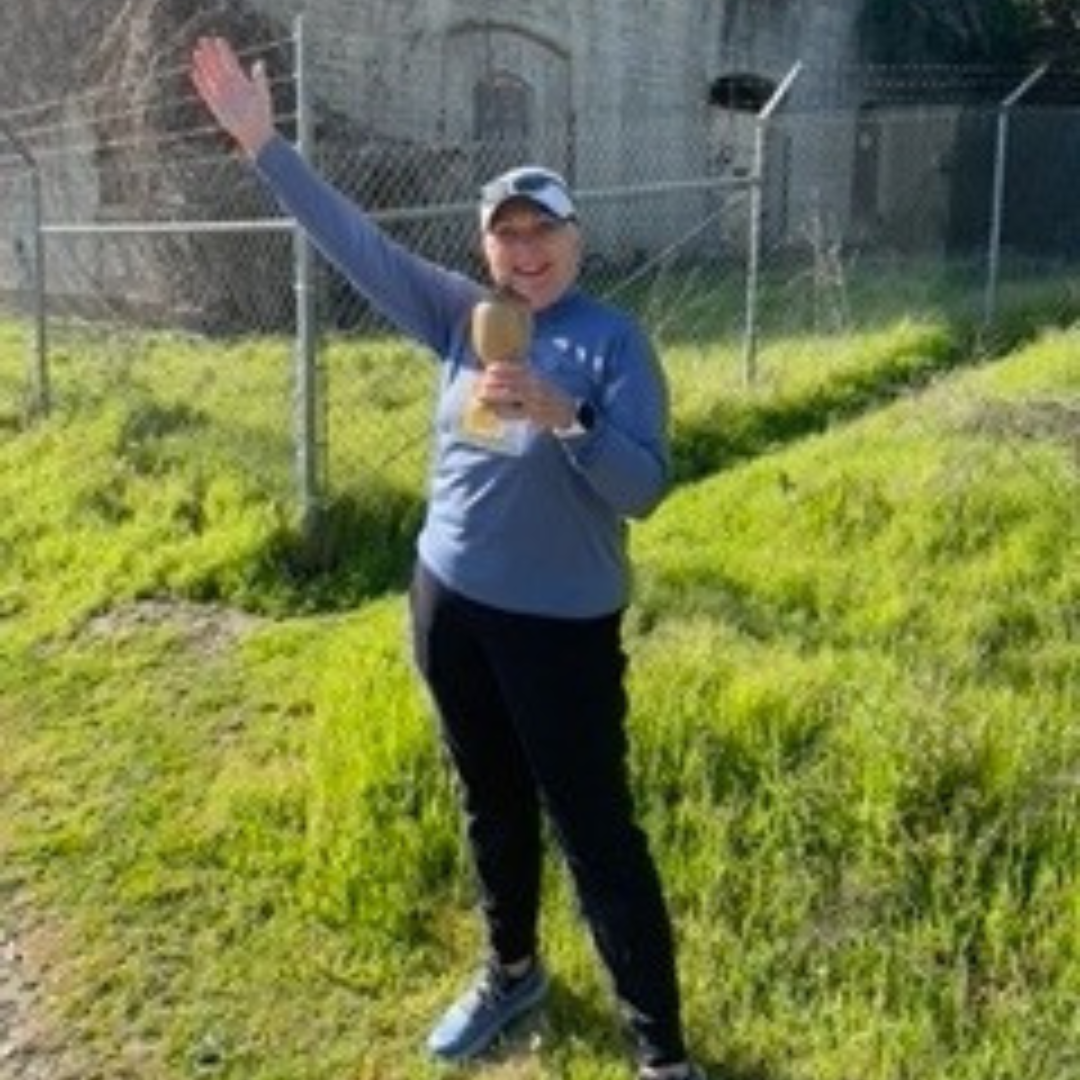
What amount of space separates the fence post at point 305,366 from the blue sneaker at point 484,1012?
326 centimetres

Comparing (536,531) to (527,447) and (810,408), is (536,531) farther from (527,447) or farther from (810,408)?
(810,408)

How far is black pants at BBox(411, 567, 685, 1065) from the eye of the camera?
3.29 meters

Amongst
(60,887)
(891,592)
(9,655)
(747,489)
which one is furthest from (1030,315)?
(60,887)

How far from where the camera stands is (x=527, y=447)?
3.26 m

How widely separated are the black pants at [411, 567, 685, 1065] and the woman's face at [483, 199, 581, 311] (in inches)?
24.3

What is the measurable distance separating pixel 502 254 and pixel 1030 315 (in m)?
11.1

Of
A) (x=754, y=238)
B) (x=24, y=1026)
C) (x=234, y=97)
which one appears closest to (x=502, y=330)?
(x=234, y=97)

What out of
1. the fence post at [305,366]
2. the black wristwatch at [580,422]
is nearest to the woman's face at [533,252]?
the black wristwatch at [580,422]

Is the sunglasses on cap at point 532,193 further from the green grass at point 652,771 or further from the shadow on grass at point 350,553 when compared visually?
the shadow on grass at point 350,553

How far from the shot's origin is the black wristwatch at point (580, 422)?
298 centimetres

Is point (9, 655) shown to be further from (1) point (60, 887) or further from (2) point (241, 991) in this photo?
(2) point (241, 991)

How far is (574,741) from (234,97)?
150 centimetres

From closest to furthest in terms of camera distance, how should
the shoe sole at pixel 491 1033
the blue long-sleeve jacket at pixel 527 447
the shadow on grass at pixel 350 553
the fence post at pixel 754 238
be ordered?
the blue long-sleeve jacket at pixel 527 447 < the shoe sole at pixel 491 1033 < the shadow on grass at pixel 350 553 < the fence post at pixel 754 238

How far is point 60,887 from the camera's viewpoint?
4645 millimetres
